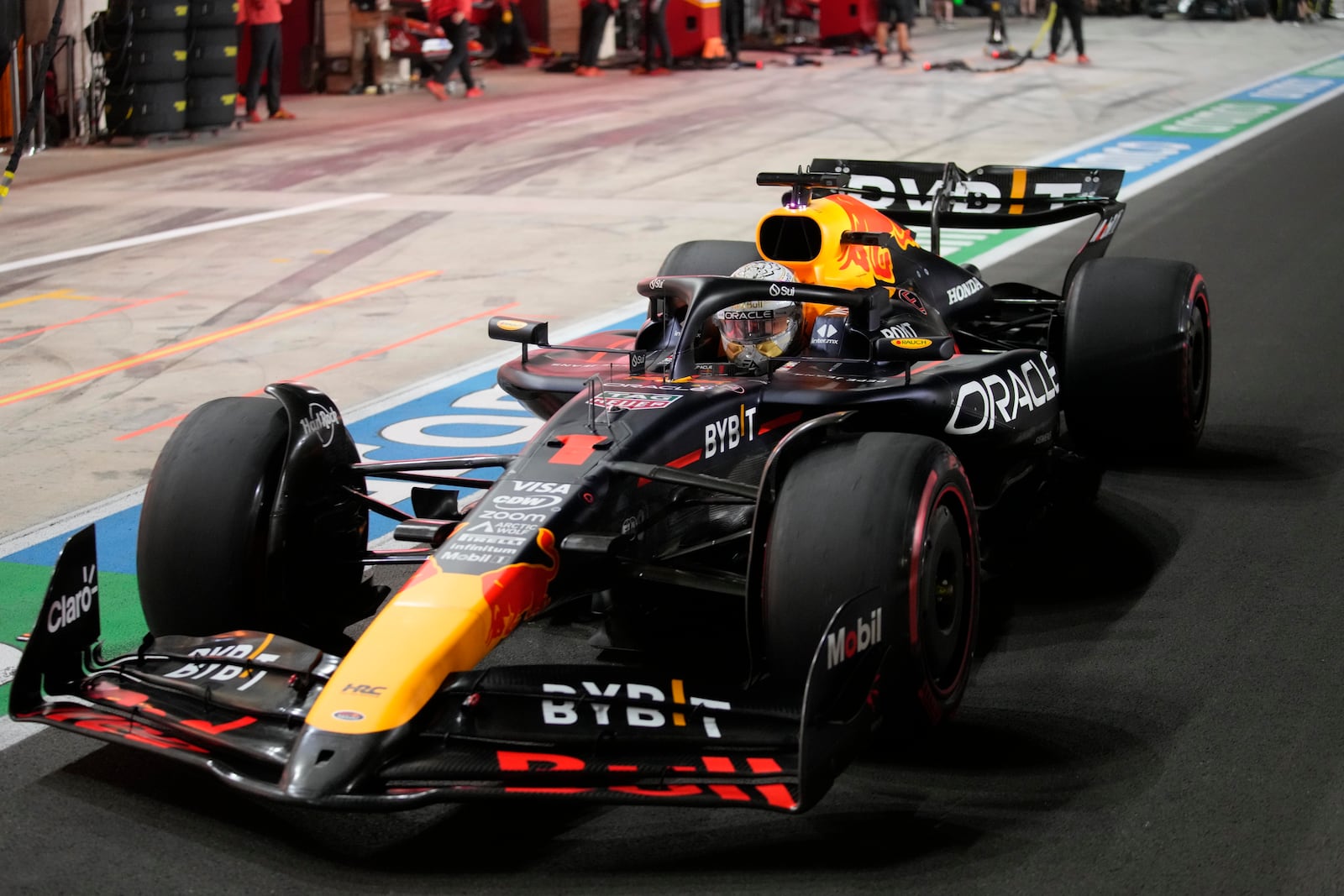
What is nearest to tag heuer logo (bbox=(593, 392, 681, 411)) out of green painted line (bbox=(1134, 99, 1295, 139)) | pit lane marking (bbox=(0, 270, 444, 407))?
pit lane marking (bbox=(0, 270, 444, 407))

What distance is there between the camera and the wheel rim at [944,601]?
449cm

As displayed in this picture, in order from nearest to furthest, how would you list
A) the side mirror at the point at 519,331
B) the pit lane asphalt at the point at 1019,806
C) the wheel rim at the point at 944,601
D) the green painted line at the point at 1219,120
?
the pit lane asphalt at the point at 1019,806, the wheel rim at the point at 944,601, the side mirror at the point at 519,331, the green painted line at the point at 1219,120

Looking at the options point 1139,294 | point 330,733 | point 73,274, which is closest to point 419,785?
point 330,733

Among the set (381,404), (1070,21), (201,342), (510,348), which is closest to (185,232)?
(201,342)

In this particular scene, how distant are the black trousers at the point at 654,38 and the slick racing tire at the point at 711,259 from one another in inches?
793

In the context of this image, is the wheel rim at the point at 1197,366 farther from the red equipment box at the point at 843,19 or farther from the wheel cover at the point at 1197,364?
the red equipment box at the point at 843,19

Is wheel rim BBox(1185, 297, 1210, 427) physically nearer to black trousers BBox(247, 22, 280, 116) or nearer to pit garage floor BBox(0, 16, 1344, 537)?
pit garage floor BBox(0, 16, 1344, 537)

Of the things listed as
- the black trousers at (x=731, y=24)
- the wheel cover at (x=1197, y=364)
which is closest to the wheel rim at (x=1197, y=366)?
the wheel cover at (x=1197, y=364)

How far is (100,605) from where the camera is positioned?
5.64 metres

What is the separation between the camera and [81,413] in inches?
345

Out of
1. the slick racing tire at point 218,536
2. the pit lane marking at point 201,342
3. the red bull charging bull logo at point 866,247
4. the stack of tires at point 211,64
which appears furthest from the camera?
the stack of tires at point 211,64

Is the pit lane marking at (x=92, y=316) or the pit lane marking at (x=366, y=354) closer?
the pit lane marking at (x=366, y=354)

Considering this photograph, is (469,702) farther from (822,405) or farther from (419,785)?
(822,405)

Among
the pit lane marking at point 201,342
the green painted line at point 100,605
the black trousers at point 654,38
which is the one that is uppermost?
the black trousers at point 654,38
